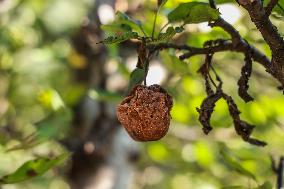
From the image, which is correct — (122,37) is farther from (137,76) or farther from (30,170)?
(30,170)

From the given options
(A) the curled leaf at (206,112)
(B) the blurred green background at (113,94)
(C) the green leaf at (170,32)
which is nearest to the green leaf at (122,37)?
(C) the green leaf at (170,32)

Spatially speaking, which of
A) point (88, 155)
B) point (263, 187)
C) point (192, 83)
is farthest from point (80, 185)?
point (263, 187)

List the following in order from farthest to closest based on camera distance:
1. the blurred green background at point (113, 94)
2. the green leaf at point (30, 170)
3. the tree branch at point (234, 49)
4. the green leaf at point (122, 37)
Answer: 1. the blurred green background at point (113, 94)
2. the green leaf at point (30, 170)
3. the tree branch at point (234, 49)
4. the green leaf at point (122, 37)

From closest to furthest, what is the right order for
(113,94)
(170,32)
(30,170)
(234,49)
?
1. (170,32)
2. (234,49)
3. (30,170)
4. (113,94)

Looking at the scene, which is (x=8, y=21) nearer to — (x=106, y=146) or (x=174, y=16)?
(x=106, y=146)

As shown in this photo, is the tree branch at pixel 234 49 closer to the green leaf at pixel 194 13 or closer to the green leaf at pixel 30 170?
the green leaf at pixel 194 13

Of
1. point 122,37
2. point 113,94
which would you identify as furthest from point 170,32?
point 113,94

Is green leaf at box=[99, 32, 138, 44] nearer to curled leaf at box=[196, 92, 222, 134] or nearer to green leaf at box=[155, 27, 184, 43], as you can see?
green leaf at box=[155, 27, 184, 43]
